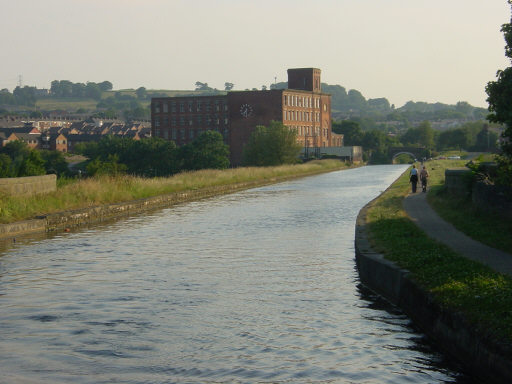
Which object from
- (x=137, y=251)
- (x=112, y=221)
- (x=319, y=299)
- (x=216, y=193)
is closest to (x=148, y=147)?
(x=216, y=193)

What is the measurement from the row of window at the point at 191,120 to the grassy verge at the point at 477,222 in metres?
121

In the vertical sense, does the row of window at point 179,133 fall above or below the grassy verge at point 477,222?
above

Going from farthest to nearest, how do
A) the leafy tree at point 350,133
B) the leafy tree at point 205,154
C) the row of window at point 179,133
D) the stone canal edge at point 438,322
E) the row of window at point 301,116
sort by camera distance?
the leafy tree at point 350,133
the row of window at point 179,133
the row of window at point 301,116
the leafy tree at point 205,154
the stone canal edge at point 438,322

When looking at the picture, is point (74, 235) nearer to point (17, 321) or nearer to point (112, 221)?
point (112, 221)

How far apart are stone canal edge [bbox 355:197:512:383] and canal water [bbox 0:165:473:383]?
0.82 ft

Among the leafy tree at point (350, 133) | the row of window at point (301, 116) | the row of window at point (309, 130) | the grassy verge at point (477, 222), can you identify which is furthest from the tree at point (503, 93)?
the leafy tree at point (350, 133)

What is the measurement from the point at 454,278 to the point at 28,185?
22575mm

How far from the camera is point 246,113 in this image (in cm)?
14325

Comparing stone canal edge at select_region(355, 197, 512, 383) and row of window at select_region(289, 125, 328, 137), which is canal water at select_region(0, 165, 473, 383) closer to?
stone canal edge at select_region(355, 197, 512, 383)

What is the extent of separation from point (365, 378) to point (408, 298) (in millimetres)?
3978

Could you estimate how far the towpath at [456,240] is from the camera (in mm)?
15519

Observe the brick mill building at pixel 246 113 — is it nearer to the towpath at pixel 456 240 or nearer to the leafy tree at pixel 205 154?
the leafy tree at pixel 205 154

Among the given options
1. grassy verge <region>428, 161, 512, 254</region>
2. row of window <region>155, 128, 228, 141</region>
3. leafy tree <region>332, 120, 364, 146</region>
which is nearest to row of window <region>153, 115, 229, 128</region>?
row of window <region>155, 128, 228, 141</region>

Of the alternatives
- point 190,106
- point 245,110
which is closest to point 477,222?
point 245,110
